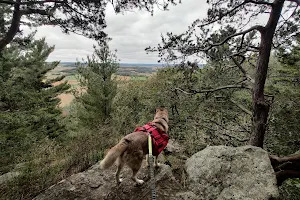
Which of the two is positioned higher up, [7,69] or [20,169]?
[7,69]

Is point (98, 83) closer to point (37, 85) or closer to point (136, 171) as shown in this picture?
point (136, 171)

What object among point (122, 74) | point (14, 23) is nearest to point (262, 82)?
point (14, 23)

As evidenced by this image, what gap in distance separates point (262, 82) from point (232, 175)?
8.14 ft

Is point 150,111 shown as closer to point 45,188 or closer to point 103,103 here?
point 103,103

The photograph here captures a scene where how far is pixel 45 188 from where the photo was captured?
12.1ft

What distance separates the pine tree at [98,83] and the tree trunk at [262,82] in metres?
9.52

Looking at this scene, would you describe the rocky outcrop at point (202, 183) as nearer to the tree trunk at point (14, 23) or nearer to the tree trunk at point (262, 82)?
the tree trunk at point (262, 82)

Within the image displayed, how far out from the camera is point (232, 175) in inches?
132

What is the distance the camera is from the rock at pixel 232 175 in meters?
3.00

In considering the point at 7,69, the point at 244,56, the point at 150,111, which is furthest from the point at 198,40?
the point at 7,69

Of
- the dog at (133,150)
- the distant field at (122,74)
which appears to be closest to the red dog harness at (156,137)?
the dog at (133,150)

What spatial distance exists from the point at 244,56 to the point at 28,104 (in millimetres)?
14549

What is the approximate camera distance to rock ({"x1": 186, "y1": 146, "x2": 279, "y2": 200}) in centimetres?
300

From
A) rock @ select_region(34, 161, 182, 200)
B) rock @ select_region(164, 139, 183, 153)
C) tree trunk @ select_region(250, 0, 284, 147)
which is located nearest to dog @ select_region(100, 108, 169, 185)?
rock @ select_region(34, 161, 182, 200)
